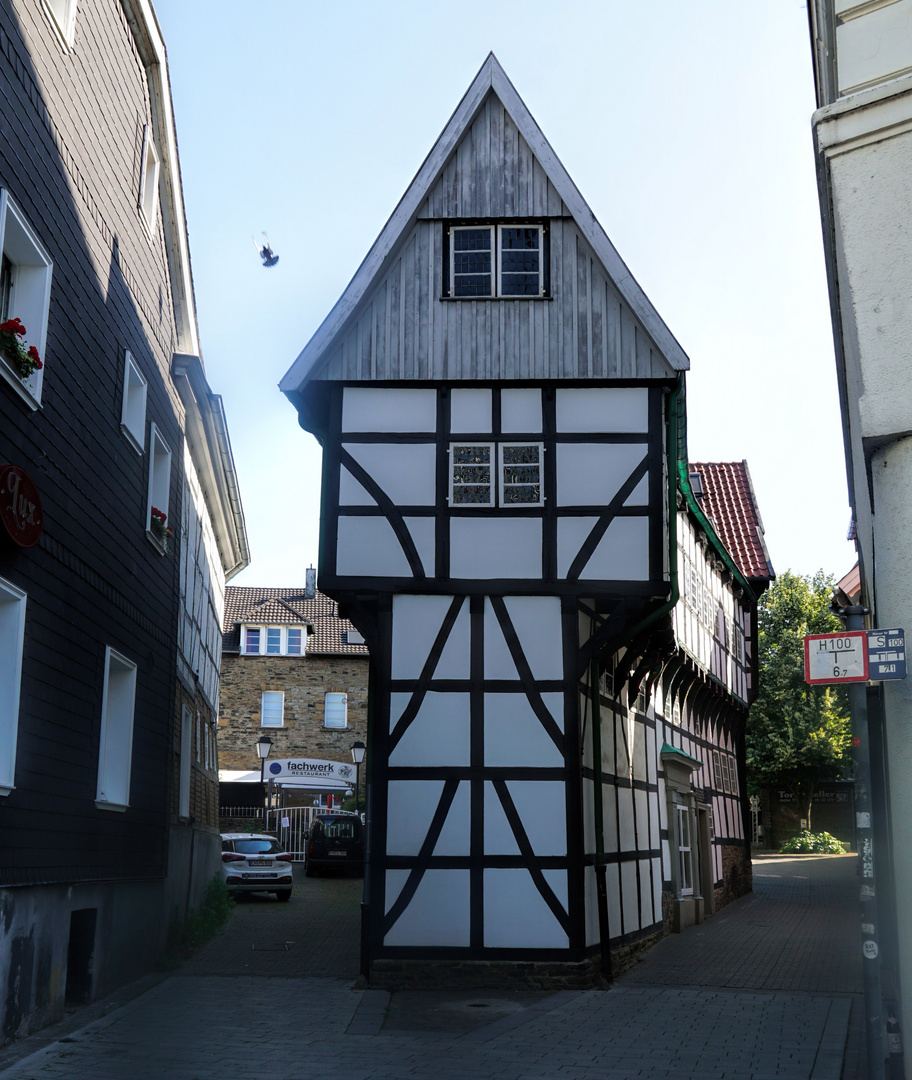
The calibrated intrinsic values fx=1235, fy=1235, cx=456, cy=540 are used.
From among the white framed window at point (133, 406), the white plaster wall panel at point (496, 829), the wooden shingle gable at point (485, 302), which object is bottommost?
the white plaster wall panel at point (496, 829)

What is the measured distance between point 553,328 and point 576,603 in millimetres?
3467

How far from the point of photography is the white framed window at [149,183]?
15.9m

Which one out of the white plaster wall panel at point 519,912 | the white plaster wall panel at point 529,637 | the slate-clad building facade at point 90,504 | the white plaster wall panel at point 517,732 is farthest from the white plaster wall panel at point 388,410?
the white plaster wall panel at point 519,912

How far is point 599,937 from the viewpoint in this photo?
1481 centimetres

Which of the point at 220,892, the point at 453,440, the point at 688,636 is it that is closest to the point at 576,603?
the point at 453,440

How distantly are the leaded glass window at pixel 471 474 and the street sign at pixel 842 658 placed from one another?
7440 millimetres

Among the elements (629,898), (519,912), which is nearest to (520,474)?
(519,912)

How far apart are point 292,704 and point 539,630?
33673mm

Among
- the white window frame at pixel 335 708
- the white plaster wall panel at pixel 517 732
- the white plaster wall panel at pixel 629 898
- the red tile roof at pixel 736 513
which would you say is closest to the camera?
the white plaster wall panel at pixel 517 732

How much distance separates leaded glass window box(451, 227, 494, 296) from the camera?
617 inches

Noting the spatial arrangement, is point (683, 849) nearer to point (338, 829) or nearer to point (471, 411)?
point (471, 411)

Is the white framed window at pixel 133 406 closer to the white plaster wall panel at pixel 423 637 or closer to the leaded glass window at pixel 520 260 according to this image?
the white plaster wall panel at pixel 423 637

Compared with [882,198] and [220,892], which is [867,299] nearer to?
[882,198]

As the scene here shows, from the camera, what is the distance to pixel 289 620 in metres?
48.0
